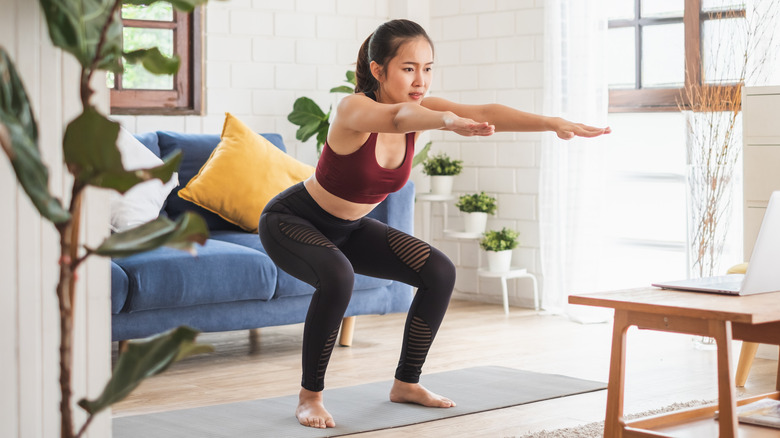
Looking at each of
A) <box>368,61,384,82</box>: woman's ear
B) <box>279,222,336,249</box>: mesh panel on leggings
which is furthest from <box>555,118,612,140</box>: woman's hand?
<box>279,222,336,249</box>: mesh panel on leggings

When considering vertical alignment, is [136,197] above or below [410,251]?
above

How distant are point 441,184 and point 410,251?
2436mm

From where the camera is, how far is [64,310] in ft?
3.82

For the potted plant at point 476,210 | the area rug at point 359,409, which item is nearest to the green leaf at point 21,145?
the area rug at point 359,409

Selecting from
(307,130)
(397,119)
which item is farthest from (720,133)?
(397,119)

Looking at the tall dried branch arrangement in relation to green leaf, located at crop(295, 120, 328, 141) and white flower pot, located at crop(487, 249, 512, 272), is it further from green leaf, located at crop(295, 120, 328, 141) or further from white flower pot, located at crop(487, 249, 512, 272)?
green leaf, located at crop(295, 120, 328, 141)

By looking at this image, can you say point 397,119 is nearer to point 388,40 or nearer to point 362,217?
point 388,40

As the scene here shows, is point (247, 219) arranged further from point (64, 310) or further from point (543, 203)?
point (64, 310)

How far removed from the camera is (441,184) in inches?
214

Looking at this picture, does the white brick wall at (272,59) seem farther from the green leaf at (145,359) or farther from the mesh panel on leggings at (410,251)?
the green leaf at (145,359)

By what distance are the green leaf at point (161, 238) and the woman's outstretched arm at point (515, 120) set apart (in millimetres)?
1576

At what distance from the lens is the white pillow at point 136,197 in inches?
153

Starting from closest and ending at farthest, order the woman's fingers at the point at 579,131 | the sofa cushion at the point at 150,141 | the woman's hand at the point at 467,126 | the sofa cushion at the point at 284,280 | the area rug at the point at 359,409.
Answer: the woman's hand at the point at 467,126, the woman's fingers at the point at 579,131, the area rug at the point at 359,409, the sofa cushion at the point at 284,280, the sofa cushion at the point at 150,141

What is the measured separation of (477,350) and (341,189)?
1.47 meters
